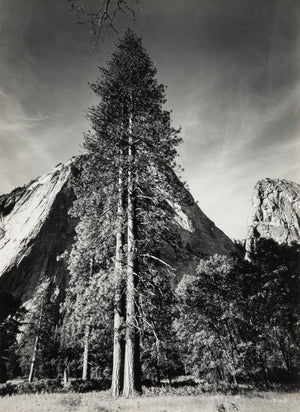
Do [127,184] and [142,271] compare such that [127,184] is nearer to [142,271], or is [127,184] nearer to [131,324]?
[142,271]

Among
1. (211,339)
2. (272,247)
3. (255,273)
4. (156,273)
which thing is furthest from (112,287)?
(272,247)

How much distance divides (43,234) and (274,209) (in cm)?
7854

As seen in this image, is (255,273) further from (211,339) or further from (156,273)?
(156,273)

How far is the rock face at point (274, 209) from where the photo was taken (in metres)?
72.6

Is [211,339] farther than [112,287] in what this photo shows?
Yes

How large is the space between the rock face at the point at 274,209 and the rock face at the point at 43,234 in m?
15.2

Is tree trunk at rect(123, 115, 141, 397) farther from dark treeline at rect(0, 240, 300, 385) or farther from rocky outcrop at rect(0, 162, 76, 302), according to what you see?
rocky outcrop at rect(0, 162, 76, 302)

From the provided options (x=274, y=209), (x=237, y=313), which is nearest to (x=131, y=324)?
(x=237, y=313)

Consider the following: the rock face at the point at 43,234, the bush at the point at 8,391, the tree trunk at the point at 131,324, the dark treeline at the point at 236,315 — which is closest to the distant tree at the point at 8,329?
the dark treeline at the point at 236,315

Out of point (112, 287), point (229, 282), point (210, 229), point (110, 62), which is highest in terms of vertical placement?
point (210, 229)

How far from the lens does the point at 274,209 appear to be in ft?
286

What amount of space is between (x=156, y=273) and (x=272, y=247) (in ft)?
49.4

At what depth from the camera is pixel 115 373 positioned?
7.66m

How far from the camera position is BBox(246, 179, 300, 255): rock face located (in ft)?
238
